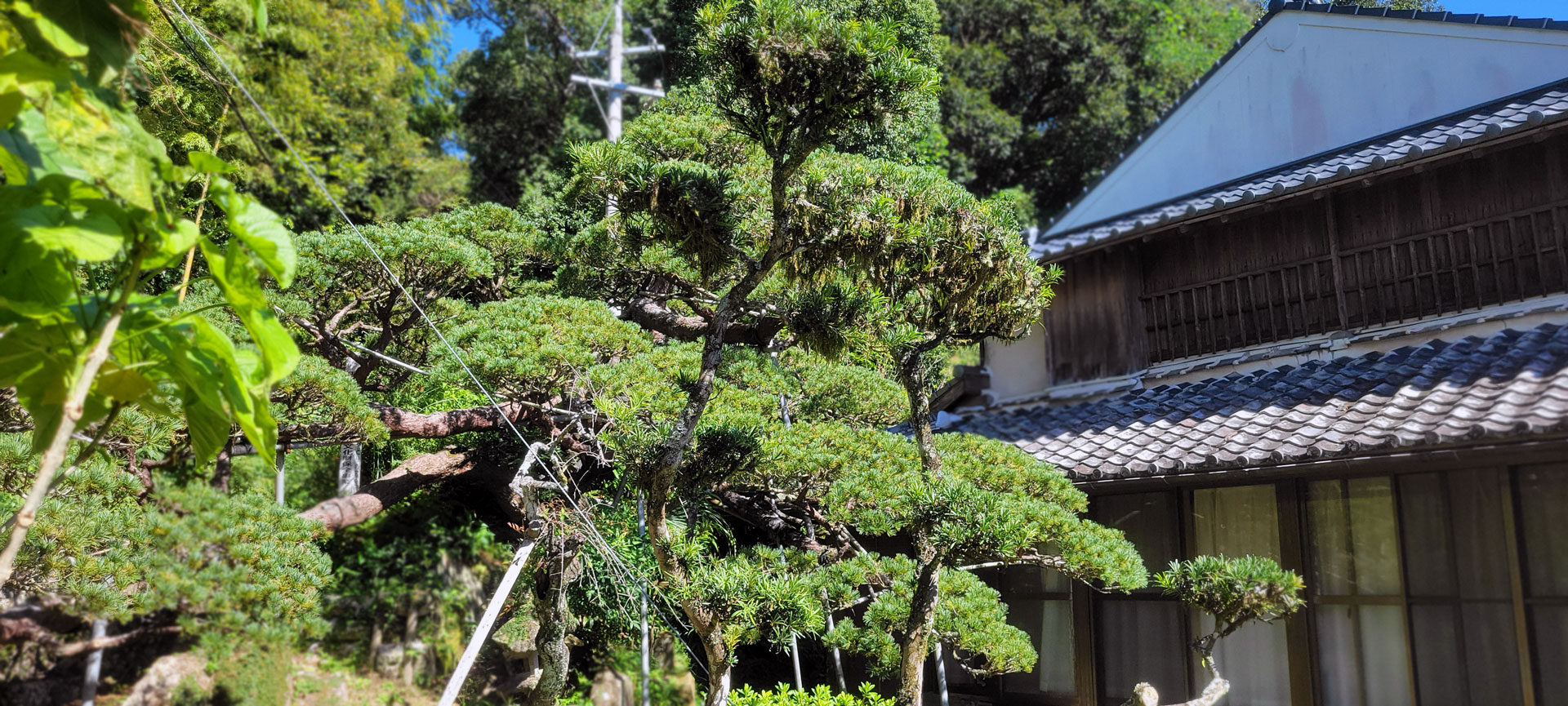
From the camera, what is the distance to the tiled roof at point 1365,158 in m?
5.96

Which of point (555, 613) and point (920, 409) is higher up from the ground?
point (920, 409)

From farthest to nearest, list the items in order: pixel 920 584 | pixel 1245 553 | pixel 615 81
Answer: pixel 615 81 → pixel 1245 553 → pixel 920 584

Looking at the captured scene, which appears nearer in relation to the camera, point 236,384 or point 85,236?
point 85,236

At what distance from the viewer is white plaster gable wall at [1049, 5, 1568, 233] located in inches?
284

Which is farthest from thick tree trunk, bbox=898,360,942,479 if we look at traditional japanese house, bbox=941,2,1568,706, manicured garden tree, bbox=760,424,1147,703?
traditional japanese house, bbox=941,2,1568,706

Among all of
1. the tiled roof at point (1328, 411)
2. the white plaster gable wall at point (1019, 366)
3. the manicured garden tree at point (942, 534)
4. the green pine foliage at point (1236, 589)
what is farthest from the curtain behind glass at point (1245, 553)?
the white plaster gable wall at point (1019, 366)

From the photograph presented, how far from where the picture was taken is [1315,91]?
831 centimetres

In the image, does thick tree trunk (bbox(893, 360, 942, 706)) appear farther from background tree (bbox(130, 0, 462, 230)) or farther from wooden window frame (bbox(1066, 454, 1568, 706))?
background tree (bbox(130, 0, 462, 230))

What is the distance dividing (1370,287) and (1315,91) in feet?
8.38

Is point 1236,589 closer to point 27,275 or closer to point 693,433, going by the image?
point 693,433

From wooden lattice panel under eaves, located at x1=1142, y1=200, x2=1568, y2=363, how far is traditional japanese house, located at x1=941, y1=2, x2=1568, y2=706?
0.02m

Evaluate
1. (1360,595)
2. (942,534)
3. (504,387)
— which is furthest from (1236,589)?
(504,387)

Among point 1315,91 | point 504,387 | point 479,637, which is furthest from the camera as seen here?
point 1315,91

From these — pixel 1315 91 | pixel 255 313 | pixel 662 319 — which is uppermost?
pixel 1315 91
